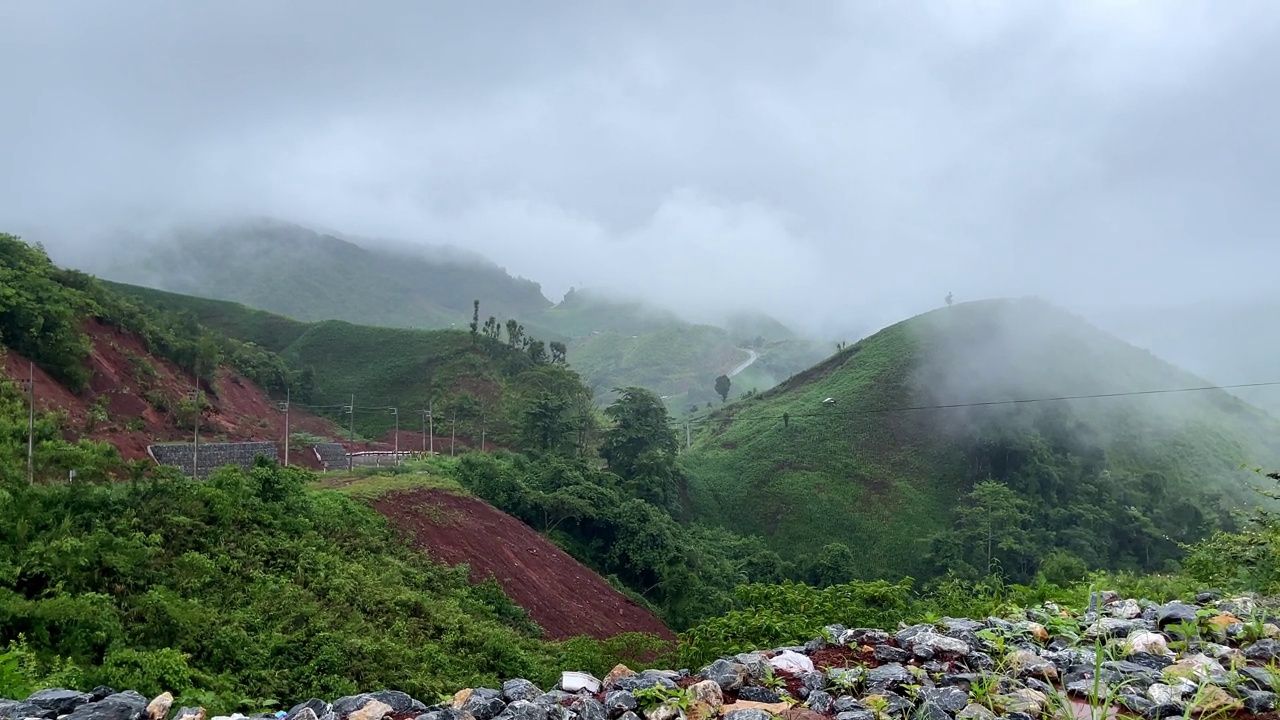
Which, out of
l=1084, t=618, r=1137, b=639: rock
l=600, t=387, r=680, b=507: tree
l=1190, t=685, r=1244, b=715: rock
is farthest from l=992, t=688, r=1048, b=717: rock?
l=600, t=387, r=680, b=507: tree

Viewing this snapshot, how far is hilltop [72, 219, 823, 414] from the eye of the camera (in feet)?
342

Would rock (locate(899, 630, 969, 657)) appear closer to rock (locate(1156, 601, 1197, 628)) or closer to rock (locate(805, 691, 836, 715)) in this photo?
rock (locate(805, 691, 836, 715))

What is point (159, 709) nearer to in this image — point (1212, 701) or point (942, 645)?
point (942, 645)

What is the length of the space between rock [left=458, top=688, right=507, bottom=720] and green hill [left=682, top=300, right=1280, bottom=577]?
3270 cm

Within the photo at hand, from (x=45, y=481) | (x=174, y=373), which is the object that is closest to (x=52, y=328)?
(x=174, y=373)

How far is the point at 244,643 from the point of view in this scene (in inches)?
372

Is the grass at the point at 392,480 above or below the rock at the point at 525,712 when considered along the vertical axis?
below

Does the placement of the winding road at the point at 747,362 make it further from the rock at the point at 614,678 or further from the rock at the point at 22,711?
the rock at the point at 22,711

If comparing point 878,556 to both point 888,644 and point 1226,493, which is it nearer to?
point 1226,493

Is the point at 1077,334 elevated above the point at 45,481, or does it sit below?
above

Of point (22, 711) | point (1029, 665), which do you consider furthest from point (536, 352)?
point (1029, 665)

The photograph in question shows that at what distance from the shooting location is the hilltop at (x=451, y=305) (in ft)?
342

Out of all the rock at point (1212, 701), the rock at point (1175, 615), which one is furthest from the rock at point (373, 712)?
the rock at point (1175, 615)

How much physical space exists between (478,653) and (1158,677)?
9.92 metres
